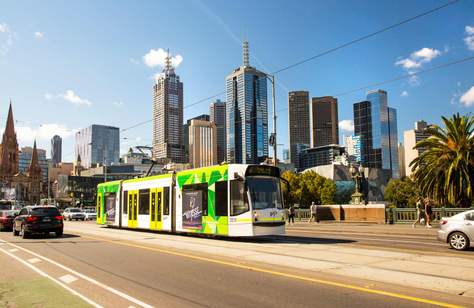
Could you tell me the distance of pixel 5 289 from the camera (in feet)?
29.0

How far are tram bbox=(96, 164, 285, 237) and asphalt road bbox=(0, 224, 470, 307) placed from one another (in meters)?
4.49

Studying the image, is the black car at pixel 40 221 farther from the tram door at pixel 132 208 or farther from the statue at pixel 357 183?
the statue at pixel 357 183

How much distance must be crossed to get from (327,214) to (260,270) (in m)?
27.8

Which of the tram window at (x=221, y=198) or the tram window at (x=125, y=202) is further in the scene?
the tram window at (x=125, y=202)

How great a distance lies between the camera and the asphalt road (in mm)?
7367

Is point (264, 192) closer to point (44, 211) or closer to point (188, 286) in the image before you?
point (188, 286)

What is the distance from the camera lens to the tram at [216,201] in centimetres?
1748

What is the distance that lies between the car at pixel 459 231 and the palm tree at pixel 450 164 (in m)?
17.2

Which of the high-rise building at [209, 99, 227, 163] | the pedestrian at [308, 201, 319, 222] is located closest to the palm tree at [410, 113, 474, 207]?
the pedestrian at [308, 201, 319, 222]

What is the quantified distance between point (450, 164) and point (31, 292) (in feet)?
96.9

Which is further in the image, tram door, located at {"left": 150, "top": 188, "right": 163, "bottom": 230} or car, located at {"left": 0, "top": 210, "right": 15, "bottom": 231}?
car, located at {"left": 0, "top": 210, "right": 15, "bottom": 231}

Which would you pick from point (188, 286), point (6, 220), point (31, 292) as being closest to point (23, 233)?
point (6, 220)

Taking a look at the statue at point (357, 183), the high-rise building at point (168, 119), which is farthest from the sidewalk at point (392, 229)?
the high-rise building at point (168, 119)

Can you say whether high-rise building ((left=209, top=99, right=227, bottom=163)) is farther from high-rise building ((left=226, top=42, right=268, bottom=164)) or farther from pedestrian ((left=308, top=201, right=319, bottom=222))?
pedestrian ((left=308, top=201, right=319, bottom=222))
